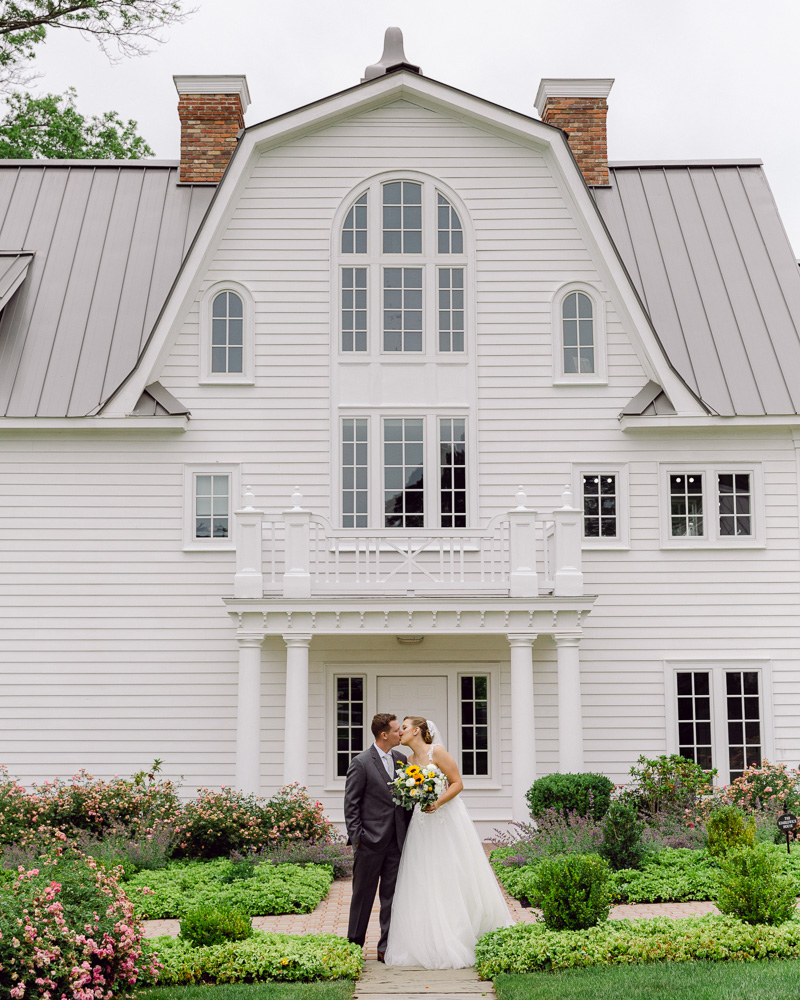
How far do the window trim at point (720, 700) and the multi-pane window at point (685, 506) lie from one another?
183 cm

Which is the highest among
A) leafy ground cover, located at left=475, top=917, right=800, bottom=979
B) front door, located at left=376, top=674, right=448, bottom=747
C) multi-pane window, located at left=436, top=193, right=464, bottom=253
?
multi-pane window, located at left=436, top=193, right=464, bottom=253

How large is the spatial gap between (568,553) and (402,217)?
575cm

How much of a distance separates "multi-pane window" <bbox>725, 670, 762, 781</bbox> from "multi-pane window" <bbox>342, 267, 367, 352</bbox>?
7.12 metres

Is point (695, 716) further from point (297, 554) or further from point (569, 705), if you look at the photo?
point (297, 554)

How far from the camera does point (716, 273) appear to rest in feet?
58.2

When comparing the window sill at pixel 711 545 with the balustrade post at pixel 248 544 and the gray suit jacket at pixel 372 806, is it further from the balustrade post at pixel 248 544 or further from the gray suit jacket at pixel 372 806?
the gray suit jacket at pixel 372 806

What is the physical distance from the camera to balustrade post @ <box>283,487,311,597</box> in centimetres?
1450

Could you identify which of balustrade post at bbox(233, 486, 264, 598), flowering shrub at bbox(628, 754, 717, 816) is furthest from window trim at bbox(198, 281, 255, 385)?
flowering shrub at bbox(628, 754, 717, 816)

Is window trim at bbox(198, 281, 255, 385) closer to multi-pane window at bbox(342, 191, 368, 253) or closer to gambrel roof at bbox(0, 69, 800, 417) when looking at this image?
gambrel roof at bbox(0, 69, 800, 417)

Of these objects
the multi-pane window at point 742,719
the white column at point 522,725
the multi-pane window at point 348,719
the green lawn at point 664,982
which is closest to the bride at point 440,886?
the green lawn at point 664,982

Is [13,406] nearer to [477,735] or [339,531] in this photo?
[339,531]

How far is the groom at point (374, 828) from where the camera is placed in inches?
362

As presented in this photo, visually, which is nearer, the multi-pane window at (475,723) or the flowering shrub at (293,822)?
the flowering shrub at (293,822)

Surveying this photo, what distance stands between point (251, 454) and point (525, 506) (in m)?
3.97
